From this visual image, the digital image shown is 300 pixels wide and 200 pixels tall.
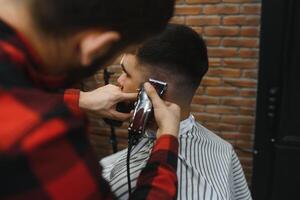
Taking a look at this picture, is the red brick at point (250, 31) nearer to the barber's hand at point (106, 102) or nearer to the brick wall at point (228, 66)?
the brick wall at point (228, 66)

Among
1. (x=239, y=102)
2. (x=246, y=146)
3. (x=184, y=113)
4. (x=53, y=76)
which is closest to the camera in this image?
(x=53, y=76)

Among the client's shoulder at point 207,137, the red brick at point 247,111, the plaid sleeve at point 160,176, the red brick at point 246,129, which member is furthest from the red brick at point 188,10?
the plaid sleeve at point 160,176

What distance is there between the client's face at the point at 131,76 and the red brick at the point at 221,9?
1.32 metres

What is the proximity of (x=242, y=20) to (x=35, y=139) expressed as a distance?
2176mm

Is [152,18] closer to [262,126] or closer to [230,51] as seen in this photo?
[230,51]

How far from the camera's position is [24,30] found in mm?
569

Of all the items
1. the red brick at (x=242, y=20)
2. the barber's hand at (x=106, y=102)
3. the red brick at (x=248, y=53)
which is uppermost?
the red brick at (x=242, y=20)

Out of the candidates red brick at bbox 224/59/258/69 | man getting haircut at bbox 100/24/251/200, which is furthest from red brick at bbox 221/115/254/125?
man getting haircut at bbox 100/24/251/200

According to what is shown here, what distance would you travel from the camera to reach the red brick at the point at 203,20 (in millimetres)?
2549

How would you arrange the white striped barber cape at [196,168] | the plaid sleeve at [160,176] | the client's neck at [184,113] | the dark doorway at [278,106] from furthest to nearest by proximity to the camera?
the dark doorway at [278,106]
the client's neck at [184,113]
the white striped barber cape at [196,168]
the plaid sleeve at [160,176]

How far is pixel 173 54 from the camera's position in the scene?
1319mm

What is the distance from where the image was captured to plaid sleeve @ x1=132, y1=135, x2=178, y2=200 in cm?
82

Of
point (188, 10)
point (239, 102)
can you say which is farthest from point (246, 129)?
point (188, 10)

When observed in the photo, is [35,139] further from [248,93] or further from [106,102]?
[248,93]
